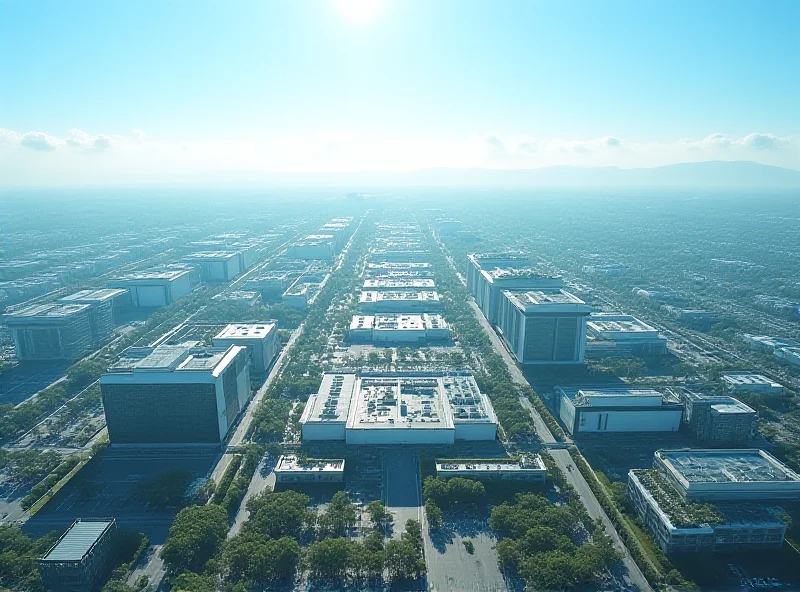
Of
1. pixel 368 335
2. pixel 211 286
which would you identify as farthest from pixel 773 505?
pixel 211 286

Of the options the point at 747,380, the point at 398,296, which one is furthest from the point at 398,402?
the point at 398,296

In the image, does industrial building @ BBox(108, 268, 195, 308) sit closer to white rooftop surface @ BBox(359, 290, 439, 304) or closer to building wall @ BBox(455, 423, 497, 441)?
white rooftop surface @ BBox(359, 290, 439, 304)

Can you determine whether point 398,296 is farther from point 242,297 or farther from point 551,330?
point 551,330

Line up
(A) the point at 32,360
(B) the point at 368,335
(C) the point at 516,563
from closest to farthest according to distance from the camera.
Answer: (C) the point at 516,563 → (A) the point at 32,360 → (B) the point at 368,335

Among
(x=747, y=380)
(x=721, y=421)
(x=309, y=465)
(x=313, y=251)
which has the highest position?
(x=721, y=421)

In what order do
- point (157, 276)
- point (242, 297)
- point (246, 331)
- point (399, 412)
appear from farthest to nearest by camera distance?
1. point (157, 276)
2. point (242, 297)
3. point (246, 331)
4. point (399, 412)

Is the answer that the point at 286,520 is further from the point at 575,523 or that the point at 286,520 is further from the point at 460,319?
the point at 460,319

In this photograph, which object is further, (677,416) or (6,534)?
(677,416)
